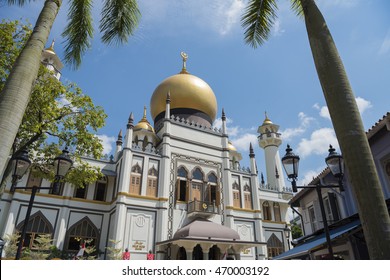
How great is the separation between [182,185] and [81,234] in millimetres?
7924

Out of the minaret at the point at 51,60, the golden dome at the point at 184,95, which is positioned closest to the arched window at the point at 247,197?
the golden dome at the point at 184,95

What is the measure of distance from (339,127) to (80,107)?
10660mm

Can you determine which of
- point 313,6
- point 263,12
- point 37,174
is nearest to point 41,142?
point 37,174

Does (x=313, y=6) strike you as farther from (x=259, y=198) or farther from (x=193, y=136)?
(x=259, y=198)

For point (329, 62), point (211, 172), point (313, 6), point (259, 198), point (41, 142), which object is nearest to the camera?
point (329, 62)

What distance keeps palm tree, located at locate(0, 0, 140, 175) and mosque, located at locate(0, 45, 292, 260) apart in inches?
393

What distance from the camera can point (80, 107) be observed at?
39.5 ft

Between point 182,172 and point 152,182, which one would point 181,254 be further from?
point 182,172

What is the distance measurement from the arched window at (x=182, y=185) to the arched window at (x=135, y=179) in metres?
2.98

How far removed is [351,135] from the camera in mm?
4031

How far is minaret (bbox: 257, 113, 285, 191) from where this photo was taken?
1161 inches

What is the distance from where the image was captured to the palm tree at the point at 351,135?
3.48m

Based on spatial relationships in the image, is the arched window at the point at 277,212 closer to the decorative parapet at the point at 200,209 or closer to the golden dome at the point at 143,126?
the decorative parapet at the point at 200,209

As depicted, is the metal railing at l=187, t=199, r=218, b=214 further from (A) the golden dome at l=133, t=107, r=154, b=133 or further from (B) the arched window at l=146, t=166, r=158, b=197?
(A) the golden dome at l=133, t=107, r=154, b=133
